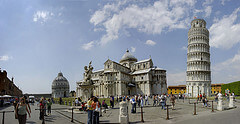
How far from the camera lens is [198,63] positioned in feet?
220

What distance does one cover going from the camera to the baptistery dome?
461 ft

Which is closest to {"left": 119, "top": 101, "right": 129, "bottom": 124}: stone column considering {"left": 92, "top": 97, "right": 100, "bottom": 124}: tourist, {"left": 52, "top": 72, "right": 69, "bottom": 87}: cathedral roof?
{"left": 92, "top": 97, "right": 100, "bottom": 124}: tourist

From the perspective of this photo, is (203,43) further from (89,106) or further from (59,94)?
(59,94)

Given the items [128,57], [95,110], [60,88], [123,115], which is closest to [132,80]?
[128,57]

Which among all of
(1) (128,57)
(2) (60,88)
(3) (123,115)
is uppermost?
(1) (128,57)

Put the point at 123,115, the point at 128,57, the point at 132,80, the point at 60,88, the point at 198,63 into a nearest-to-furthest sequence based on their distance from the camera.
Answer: the point at 123,115 < the point at 198,63 < the point at 132,80 < the point at 128,57 < the point at 60,88

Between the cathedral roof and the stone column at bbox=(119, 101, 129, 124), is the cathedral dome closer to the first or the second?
the stone column at bbox=(119, 101, 129, 124)

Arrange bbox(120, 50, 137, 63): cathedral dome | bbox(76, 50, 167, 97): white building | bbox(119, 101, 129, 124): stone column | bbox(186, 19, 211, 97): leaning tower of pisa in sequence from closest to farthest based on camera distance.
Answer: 1. bbox(119, 101, 129, 124): stone column
2. bbox(186, 19, 211, 97): leaning tower of pisa
3. bbox(76, 50, 167, 97): white building
4. bbox(120, 50, 137, 63): cathedral dome

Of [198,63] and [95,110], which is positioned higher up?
[198,63]

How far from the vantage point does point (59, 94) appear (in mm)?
140750

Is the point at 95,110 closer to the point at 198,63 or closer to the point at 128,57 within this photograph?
A: the point at 198,63

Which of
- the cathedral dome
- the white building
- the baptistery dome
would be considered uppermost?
the cathedral dome

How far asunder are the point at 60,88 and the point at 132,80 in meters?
87.1

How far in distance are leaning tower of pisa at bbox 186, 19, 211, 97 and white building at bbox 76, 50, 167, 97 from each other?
12082 mm
